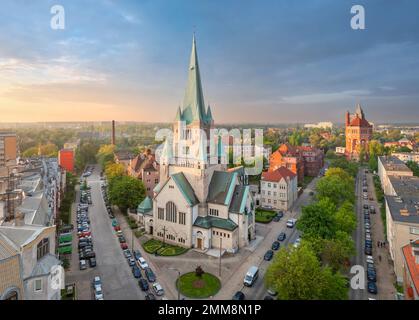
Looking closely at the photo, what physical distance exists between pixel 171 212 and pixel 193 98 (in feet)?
63.5

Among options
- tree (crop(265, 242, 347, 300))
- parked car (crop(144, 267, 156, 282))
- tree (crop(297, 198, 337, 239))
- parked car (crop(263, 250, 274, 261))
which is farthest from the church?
tree (crop(265, 242, 347, 300))

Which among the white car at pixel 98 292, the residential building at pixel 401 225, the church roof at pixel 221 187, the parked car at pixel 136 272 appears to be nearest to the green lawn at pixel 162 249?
the parked car at pixel 136 272

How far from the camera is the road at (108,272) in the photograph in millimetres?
31391

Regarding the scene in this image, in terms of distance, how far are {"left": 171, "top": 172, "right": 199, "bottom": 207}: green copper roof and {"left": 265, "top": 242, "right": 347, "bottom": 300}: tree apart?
19.3 metres

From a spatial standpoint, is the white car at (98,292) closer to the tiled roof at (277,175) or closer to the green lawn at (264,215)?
the green lawn at (264,215)

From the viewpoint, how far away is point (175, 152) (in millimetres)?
47625

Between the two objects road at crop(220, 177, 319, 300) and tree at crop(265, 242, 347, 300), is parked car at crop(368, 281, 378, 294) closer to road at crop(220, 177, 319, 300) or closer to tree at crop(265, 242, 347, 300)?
tree at crop(265, 242, 347, 300)

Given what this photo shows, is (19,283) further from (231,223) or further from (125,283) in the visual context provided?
(231,223)

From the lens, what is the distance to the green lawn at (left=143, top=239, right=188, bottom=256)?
41041 mm

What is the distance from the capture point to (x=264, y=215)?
57.8 meters

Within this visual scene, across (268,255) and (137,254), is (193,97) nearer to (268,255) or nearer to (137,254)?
(137,254)

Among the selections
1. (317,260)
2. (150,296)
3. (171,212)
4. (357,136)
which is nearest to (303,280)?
(317,260)

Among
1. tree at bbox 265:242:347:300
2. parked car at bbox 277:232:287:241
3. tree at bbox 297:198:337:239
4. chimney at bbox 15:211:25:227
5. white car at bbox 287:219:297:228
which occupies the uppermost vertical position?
chimney at bbox 15:211:25:227

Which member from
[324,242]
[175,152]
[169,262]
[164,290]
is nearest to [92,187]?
[175,152]
